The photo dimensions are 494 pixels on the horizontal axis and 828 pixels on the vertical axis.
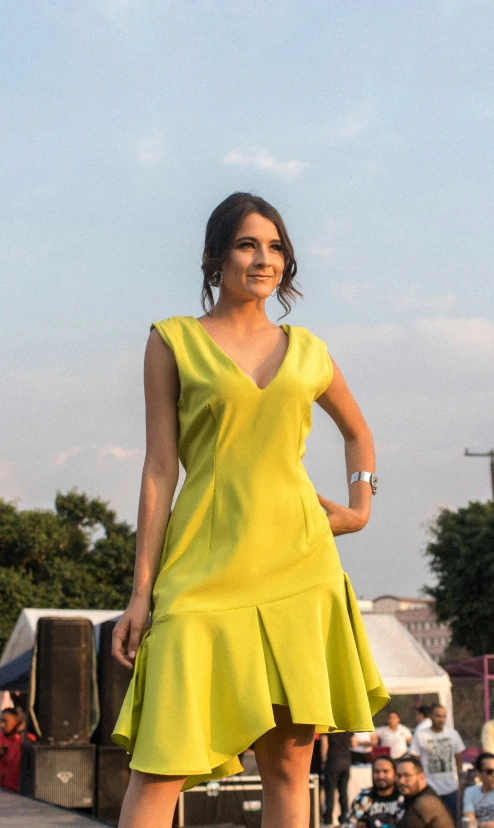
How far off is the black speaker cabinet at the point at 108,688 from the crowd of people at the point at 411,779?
2.37m

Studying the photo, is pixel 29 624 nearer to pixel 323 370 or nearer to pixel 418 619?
pixel 323 370

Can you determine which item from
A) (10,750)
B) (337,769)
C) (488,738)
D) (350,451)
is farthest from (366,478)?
(337,769)

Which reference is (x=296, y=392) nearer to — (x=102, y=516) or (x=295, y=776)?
(x=295, y=776)

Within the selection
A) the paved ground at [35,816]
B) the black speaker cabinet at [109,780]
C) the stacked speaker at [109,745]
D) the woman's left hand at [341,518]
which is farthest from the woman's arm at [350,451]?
the black speaker cabinet at [109,780]

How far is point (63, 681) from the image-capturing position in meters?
10.3

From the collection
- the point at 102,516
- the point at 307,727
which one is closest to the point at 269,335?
the point at 307,727

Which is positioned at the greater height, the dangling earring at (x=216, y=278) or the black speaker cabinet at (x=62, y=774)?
the dangling earring at (x=216, y=278)

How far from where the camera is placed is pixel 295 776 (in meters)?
2.27

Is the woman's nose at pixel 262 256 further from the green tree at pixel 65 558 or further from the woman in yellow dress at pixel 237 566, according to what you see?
the green tree at pixel 65 558

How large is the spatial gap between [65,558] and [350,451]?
135 feet

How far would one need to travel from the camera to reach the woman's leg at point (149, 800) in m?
2.10

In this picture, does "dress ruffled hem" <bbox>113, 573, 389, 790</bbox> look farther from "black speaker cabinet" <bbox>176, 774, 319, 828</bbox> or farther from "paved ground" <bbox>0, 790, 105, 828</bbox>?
"black speaker cabinet" <bbox>176, 774, 319, 828</bbox>

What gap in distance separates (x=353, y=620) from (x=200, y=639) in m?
0.36

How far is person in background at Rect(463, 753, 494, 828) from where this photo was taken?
8.34 m
